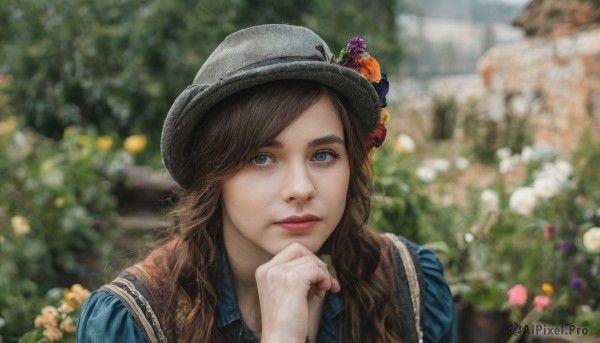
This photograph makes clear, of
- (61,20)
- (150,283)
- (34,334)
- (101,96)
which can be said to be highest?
(61,20)

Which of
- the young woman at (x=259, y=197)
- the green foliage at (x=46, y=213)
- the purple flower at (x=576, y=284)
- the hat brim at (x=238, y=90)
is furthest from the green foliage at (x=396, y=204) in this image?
the green foliage at (x=46, y=213)

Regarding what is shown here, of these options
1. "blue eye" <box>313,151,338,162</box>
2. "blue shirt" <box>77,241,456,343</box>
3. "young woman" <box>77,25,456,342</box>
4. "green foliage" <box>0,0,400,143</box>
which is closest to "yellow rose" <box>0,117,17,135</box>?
"green foliage" <box>0,0,400,143</box>

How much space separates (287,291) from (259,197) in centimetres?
23

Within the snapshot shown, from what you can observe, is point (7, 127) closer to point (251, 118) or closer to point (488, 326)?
point (251, 118)

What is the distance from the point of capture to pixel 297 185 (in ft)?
4.69

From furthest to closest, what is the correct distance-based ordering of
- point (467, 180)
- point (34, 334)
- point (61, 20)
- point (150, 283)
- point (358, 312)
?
1. point (467, 180)
2. point (61, 20)
3. point (34, 334)
4. point (358, 312)
5. point (150, 283)

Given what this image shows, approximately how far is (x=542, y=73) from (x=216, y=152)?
559 cm

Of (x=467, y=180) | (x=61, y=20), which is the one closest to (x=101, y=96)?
(x=61, y=20)

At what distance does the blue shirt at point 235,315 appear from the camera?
1.48 metres

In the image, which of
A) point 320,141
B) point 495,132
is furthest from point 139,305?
point 495,132

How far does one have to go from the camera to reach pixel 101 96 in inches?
210

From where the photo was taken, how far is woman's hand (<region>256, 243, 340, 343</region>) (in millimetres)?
1445

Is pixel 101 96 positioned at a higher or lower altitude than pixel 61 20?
lower

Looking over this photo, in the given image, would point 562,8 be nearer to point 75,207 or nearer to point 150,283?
point 75,207
